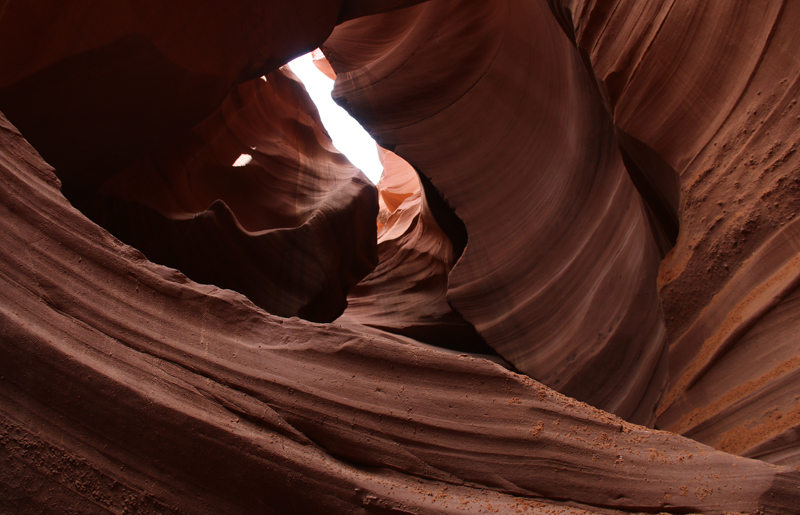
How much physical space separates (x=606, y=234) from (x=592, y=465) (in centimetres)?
273

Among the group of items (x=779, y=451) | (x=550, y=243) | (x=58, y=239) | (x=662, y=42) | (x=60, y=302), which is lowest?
(x=550, y=243)

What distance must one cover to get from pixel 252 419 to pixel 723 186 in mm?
2077

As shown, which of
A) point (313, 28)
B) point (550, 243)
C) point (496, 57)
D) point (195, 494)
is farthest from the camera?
point (496, 57)

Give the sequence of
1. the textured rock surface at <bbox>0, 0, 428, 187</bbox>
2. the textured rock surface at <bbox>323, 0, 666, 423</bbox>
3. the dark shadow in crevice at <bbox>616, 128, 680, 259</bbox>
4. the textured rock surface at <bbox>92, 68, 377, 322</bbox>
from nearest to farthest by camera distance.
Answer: the dark shadow in crevice at <bbox>616, 128, 680, 259</bbox> → the textured rock surface at <bbox>0, 0, 428, 187</bbox> → the textured rock surface at <bbox>323, 0, 666, 423</bbox> → the textured rock surface at <bbox>92, 68, 377, 322</bbox>

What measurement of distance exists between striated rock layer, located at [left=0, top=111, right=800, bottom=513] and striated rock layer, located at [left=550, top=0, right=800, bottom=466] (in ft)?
2.72

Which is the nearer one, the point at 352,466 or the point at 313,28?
the point at 352,466

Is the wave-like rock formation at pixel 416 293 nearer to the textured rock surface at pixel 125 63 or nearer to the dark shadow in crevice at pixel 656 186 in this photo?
→ the textured rock surface at pixel 125 63

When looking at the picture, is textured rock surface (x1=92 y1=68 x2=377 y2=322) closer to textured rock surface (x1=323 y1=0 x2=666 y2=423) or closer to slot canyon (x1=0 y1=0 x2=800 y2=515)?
slot canyon (x1=0 y1=0 x2=800 y2=515)

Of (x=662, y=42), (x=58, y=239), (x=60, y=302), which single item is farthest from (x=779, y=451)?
(x=58, y=239)

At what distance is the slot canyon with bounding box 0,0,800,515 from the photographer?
54.3 inches

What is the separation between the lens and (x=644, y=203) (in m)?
2.97

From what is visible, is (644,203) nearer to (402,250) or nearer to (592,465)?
(592,465)

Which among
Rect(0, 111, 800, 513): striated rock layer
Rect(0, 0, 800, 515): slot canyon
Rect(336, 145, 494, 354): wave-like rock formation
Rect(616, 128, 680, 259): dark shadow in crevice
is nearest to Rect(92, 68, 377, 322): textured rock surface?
Rect(0, 0, 800, 515): slot canyon

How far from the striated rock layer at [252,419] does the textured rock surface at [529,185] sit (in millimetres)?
2135
